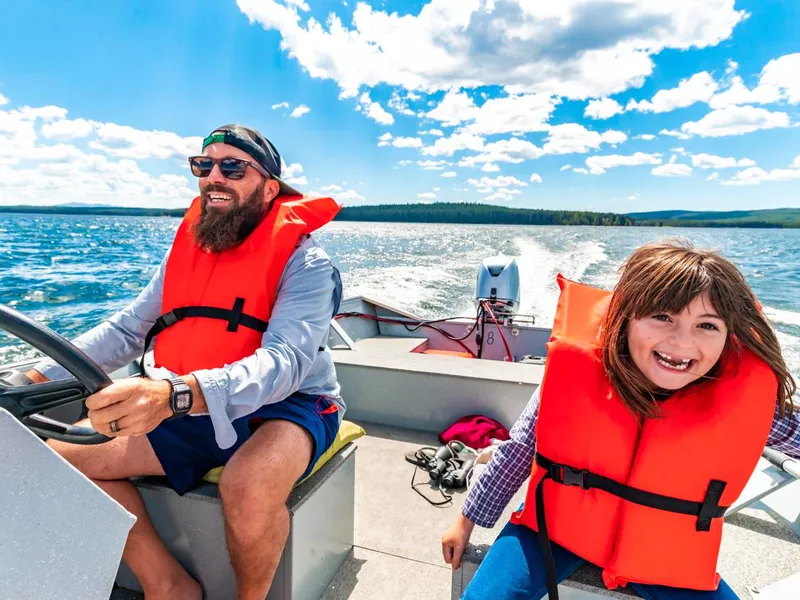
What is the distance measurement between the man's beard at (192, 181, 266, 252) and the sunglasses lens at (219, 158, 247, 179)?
50mm

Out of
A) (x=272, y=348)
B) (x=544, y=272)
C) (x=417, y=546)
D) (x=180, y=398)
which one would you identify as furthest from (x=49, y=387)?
(x=544, y=272)

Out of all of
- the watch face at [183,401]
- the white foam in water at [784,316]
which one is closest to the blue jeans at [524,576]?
the watch face at [183,401]

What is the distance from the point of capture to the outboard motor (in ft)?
17.0

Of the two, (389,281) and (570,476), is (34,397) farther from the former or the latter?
(389,281)

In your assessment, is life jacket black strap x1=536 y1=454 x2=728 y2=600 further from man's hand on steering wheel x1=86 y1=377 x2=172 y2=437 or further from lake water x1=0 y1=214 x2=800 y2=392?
lake water x1=0 y1=214 x2=800 y2=392

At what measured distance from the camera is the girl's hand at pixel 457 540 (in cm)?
128

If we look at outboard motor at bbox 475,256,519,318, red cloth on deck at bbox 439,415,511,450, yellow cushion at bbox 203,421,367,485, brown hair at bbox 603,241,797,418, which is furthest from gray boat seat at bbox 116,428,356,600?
outboard motor at bbox 475,256,519,318

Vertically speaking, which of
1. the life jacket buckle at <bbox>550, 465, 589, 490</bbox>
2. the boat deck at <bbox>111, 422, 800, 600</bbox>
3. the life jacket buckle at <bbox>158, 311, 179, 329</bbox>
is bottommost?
the boat deck at <bbox>111, 422, 800, 600</bbox>

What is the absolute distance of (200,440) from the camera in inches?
58.4

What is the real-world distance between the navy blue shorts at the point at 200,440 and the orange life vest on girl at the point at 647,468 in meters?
0.66

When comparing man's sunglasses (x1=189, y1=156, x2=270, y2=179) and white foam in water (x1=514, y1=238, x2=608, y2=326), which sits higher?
man's sunglasses (x1=189, y1=156, x2=270, y2=179)

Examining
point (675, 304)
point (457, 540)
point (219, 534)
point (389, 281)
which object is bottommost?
point (389, 281)

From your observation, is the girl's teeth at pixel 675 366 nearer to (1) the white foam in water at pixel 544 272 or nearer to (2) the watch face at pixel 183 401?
(2) the watch face at pixel 183 401

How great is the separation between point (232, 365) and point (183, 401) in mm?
176
